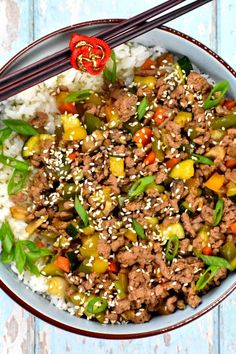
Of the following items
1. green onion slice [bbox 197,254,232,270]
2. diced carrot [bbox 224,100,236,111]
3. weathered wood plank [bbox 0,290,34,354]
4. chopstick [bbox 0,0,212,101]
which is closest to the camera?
chopstick [bbox 0,0,212,101]

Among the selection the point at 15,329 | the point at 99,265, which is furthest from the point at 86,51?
the point at 15,329

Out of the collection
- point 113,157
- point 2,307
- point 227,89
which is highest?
point 227,89

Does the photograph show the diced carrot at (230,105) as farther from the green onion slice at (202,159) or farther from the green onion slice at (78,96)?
the green onion slice at (78,96)

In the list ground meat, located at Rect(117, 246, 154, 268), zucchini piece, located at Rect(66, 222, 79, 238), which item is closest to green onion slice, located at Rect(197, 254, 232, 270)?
ground meat, located at Rect(117, 246, 154, 268)

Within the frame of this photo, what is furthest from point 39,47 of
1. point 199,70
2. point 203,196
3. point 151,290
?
point 151,290

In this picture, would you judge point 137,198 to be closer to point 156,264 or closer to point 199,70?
point 156,264

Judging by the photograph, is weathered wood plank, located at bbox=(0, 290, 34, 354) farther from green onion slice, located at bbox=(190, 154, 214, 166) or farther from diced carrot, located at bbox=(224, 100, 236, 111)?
diced carrot, located at bbox=(224, 100, 236, 111)
